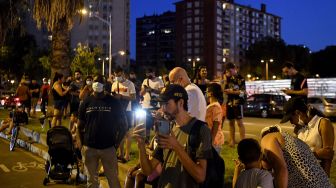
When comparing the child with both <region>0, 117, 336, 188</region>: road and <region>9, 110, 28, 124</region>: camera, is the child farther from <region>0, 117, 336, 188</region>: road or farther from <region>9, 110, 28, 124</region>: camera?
<region>9, 110, 28, 124</region>: camera

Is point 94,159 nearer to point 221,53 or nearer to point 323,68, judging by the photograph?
point 323,68

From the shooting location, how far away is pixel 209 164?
3742 millimetres

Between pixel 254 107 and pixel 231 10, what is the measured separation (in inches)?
5700

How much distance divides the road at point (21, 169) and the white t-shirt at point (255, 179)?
230 inches

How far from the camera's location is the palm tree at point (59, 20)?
1586 cm

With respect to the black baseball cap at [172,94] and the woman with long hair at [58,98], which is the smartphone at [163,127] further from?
the woman with long hair at [58,98]

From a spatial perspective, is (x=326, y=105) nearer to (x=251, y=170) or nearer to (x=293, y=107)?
(x=293, y=107)

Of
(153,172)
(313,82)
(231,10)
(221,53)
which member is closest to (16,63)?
(313,82)

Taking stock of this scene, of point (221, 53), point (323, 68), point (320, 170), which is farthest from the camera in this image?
point (221, 53)

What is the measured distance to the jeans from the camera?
7047 millimetres

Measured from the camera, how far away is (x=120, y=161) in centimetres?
994

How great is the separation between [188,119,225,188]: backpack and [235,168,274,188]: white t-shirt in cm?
27

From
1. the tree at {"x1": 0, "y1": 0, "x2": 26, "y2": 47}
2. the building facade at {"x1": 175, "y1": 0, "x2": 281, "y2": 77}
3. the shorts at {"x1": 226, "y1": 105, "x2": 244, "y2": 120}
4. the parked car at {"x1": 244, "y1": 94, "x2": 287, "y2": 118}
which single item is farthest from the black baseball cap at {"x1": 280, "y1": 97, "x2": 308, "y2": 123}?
the building facade at {"x1": 175, "y1": 0, "x2": 281, "y2": 77}

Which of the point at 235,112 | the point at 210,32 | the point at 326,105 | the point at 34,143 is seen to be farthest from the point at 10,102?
the point at 210,32
